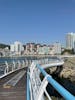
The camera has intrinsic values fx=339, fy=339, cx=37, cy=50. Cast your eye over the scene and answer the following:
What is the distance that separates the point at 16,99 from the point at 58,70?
61.3m

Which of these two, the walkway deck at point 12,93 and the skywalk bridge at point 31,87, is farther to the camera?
the walkway deck at point 12,93

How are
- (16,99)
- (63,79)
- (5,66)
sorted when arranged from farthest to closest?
(63,79), (5,66), (16,99)

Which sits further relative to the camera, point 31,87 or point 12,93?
point 12,93

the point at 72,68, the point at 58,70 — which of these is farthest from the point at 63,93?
the point at 72,68

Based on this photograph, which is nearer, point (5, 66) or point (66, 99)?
point (66, 99)

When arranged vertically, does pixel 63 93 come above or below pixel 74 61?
above

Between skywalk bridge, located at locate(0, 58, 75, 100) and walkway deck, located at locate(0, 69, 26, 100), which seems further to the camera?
Result: walkway deck, located at locate(0, 69, 26, 100)

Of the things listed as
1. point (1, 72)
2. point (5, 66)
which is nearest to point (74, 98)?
point (1, 72)

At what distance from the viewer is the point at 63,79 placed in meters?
65.6

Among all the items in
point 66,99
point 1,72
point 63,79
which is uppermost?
point 66,99

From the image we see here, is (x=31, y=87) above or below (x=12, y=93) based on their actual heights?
above

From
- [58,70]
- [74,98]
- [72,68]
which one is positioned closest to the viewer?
[74,98]

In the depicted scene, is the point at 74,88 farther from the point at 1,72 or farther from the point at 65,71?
the point at 1,72

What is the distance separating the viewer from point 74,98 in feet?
10.2
